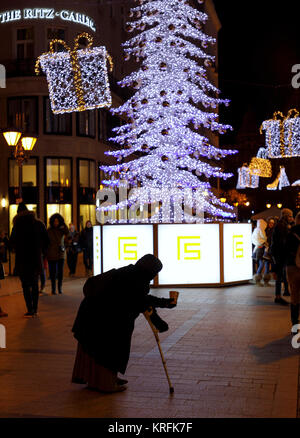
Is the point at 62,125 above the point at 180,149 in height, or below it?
above

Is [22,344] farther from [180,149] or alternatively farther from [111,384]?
[180,149]

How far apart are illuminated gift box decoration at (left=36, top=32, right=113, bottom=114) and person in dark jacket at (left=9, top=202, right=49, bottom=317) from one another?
13.9 feet

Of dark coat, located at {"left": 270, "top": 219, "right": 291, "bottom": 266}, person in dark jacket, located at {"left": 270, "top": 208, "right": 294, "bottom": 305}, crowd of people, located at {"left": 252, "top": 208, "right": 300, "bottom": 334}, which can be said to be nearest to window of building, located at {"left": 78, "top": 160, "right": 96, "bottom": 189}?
crowd of people, located at {"left": 252, "top": 208, "right": 300, "bottom": 334}

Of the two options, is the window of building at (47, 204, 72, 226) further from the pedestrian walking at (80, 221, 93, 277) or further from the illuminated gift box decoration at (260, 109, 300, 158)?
the illuminated gift box decoration at (260, 109, 300, 158)

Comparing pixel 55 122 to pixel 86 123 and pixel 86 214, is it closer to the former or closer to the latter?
pixel 86 123

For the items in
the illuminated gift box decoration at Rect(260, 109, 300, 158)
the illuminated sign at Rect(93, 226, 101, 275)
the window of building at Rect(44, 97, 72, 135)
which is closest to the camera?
the illuminated sign at Rect(93, 226, 101, 275)

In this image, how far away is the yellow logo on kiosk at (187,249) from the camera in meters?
15.9

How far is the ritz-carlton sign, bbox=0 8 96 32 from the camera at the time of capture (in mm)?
41250

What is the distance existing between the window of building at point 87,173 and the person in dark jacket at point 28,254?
3101 centimetres

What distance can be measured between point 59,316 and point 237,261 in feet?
23.0

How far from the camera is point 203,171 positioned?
19.9m

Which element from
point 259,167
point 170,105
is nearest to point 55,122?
point 259,167
